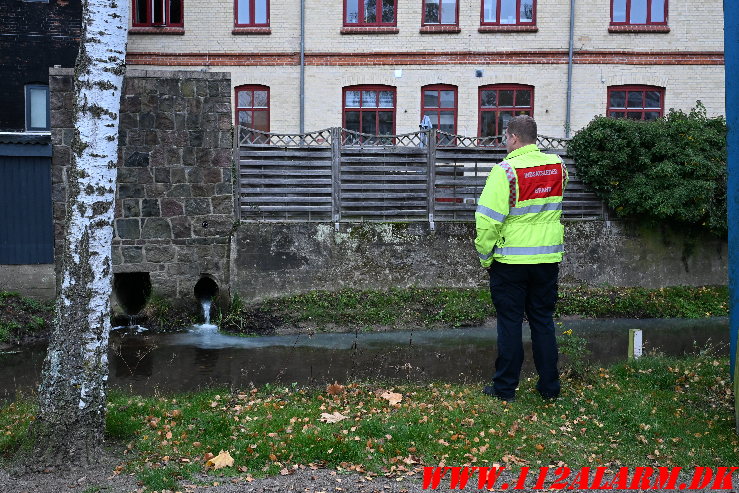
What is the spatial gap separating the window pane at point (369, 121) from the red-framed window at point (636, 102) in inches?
246

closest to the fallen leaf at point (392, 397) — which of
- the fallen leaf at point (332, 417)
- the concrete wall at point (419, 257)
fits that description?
the fallen leaf at point (332, 417)

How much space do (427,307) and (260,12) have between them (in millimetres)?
11817

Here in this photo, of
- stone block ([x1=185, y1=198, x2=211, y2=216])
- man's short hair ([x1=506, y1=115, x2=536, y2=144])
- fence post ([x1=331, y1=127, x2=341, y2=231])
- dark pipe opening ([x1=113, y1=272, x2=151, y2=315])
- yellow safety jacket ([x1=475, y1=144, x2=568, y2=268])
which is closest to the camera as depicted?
yellow safety jacket ([x1=475, y1=144, x2=568, y2=268])

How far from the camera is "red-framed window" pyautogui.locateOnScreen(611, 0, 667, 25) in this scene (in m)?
19.8

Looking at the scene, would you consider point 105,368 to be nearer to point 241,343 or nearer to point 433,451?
point 433,451

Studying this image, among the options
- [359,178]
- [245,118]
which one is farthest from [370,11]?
[359,178]

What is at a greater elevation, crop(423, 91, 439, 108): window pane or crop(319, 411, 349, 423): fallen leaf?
crop(423, 91, 439, 108): window pane

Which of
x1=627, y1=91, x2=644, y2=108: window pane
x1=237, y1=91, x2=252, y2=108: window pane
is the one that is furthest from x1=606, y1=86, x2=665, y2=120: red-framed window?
x1=237, y1=91, x2=252, y2=108: window pane

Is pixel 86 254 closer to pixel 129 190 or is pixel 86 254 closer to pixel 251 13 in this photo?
pixel 129 190

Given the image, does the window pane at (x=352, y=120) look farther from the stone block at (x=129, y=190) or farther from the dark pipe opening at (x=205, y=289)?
the stone block at (x=129, y=190)

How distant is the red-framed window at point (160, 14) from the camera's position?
20.1m

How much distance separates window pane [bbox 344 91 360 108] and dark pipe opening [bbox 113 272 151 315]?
31.5ft

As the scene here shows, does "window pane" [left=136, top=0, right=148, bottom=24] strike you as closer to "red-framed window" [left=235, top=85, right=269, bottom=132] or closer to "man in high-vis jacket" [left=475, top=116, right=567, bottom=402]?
"red-framed window" [left=235, top=85, right=269, bottom=132]

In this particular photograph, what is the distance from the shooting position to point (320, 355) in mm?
9453
